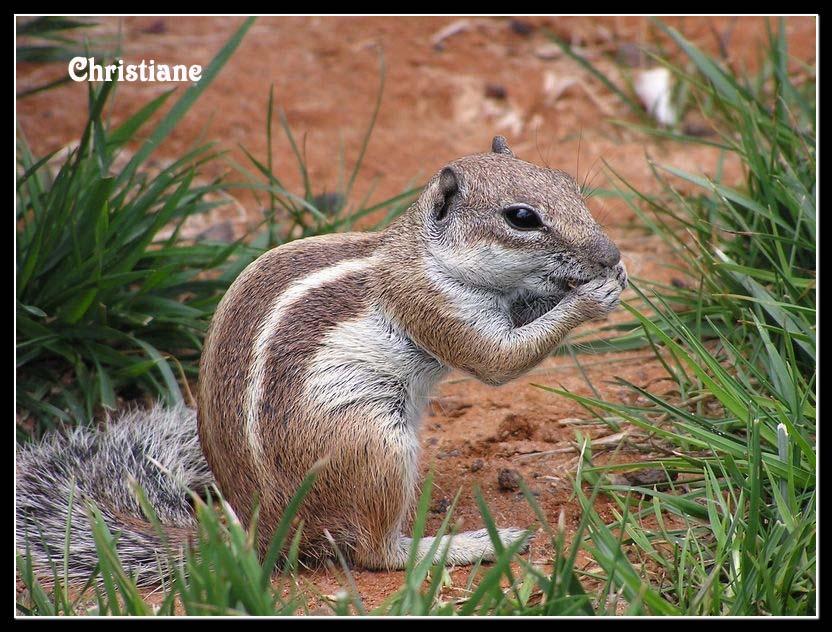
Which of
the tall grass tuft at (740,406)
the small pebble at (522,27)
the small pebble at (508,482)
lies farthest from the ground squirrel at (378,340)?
the small pebble at (522,27)

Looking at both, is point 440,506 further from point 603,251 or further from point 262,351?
point 603,251

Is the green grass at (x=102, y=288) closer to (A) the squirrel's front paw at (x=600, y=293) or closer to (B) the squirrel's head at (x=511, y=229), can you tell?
(B) the squirrel's head at (x=511, y=229)

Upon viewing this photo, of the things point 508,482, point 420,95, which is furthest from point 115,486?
point 420,95

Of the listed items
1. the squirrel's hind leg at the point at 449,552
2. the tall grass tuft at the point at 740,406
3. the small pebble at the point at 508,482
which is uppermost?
the tall grass tuft at the point at 740,406

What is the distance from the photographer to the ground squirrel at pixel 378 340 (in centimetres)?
366

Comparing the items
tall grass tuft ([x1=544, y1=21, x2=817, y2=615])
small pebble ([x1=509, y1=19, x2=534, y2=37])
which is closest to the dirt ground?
small pebble ([x1=509, y1=19, x2=534, y2=37])

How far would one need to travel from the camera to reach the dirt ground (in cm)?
666

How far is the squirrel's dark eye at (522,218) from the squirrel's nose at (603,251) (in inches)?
7.8

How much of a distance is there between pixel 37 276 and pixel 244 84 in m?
3.07

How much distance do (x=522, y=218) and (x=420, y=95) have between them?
4176 millimetres

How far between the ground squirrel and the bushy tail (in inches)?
0.6

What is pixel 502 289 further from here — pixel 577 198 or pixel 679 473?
pixel 679 473

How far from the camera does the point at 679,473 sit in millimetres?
4156

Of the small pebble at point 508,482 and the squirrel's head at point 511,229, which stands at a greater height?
the squirrel's head at point 511,229
